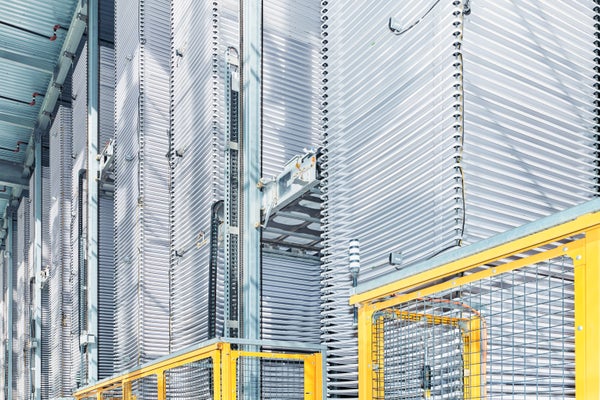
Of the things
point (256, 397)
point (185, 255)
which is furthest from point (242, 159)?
point (256, 397)

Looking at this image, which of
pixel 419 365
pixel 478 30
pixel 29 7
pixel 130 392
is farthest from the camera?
pixel 29 7

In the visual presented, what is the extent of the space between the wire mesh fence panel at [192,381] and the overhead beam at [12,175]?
1819cm

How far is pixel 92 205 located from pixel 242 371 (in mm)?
7458

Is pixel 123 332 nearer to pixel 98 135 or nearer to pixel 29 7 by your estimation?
pixel 98 135

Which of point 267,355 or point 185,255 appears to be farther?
point 185,255

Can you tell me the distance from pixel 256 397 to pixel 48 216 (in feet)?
45.5

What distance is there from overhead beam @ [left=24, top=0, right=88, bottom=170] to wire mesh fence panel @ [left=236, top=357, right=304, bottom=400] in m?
11.0

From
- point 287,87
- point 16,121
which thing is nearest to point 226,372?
point 287,87

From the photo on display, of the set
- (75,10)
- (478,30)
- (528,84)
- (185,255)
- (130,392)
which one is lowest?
(130,392)

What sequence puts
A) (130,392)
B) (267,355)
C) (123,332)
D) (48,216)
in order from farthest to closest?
(48,216) < (123,332) < (130,392) < (267,355)

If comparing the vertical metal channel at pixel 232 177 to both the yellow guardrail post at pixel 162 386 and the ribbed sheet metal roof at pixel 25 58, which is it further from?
the ribbed sheet metal roof at pixel 25 58

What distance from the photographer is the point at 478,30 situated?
11.4ft

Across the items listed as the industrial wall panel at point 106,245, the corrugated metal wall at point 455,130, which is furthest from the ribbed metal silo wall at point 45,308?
the corrugated metal wall at point 455,130

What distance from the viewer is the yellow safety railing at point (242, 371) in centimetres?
465
